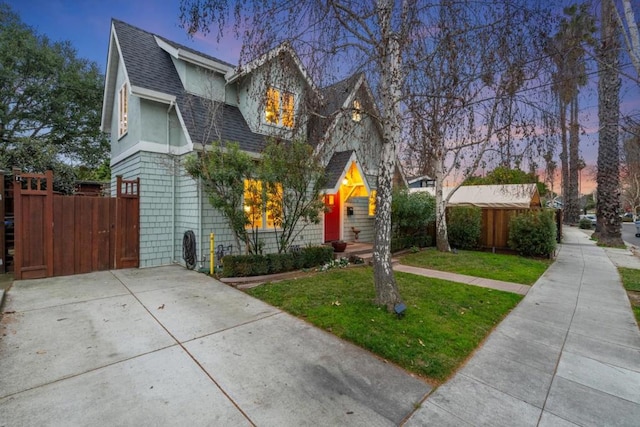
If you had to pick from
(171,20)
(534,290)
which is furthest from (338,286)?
(171,20)

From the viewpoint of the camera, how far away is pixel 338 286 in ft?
21.7

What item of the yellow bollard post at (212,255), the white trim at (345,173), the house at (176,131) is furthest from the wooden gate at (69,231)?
the white trim at (345,173)

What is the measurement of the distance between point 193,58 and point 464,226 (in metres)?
12.8

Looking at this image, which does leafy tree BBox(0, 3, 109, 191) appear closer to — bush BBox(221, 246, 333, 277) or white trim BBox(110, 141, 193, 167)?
white trim BBox(110, 141, 193, 167)

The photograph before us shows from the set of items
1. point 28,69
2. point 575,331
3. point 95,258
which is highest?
point 28,69

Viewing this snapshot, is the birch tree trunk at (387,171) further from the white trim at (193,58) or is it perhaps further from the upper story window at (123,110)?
the upper story window at (123,110)

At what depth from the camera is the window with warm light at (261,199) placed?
24.1ft

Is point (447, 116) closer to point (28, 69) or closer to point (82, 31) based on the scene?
point (82, 31)

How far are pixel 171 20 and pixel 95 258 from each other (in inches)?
263

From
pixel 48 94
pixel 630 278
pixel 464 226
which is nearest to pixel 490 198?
pixel 464 226

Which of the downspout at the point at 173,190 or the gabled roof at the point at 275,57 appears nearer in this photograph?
the gabled roof at the point at 275,57

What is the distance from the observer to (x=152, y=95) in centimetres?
807

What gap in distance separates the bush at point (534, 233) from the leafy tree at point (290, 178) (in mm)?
8577

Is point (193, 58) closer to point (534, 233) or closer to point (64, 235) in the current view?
point (64, 235)
